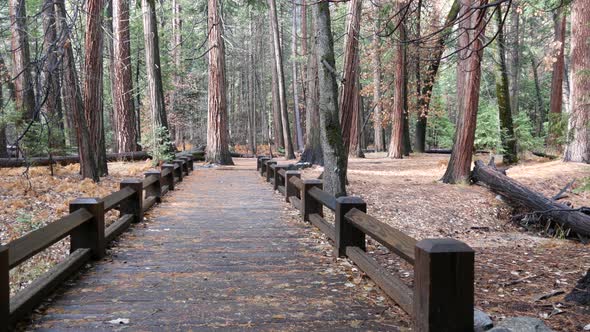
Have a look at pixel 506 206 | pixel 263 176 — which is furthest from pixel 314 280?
pixel 263 176

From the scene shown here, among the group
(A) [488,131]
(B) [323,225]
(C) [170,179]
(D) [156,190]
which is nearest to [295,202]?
(B) [323,225]

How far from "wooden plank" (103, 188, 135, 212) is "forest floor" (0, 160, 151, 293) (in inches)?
47.6

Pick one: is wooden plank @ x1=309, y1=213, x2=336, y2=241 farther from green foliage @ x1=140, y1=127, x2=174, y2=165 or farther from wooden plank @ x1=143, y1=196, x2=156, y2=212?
green foliage @ x1=140, y1=127, x2=174, y2=165

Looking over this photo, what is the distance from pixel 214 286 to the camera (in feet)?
16.3

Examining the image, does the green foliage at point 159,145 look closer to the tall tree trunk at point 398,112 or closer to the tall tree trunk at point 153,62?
the tall tree trunk at point 153,62

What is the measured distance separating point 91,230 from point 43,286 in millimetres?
1524

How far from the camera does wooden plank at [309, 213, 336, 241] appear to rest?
662cm

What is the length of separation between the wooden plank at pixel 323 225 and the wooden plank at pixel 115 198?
2.99 m

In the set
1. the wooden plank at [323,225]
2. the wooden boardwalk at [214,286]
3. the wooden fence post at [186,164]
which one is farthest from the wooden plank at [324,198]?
the wooden fence post at [186,164]

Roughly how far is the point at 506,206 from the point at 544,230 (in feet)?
4.93

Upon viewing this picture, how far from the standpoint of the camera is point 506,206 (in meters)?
12.3

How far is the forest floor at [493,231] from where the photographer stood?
500 centimetres

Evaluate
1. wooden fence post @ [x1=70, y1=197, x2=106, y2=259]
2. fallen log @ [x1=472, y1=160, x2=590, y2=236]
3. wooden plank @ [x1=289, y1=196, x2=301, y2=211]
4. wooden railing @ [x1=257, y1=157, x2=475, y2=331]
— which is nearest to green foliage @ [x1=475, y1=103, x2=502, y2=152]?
fallen log @ [x1=472, y1=160, x2=590, y2=236]

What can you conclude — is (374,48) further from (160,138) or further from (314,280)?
(314,280)
